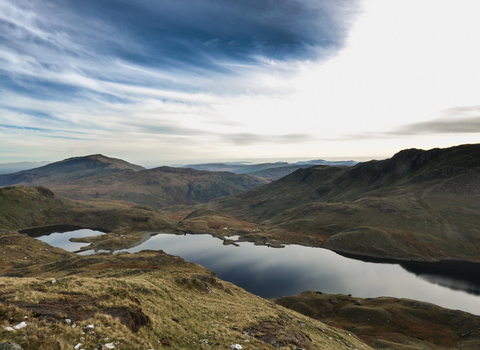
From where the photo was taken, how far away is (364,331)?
6306 cm

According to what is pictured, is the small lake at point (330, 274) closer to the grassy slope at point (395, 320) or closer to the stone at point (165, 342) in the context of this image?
the grassy slope at point (395, 320)

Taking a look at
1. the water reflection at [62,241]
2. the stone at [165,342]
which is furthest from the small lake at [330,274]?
the stone at [165,342]

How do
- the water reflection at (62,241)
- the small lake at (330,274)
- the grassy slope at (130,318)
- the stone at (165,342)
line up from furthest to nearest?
the water reflection at (62,241)
the small lake at (330,274)
the stone at (165,342)
the grassy slope at (130,318)

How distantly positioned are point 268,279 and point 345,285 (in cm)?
3578

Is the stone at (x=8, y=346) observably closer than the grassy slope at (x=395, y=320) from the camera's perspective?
Yes

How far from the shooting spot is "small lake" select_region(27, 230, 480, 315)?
98.6 meters

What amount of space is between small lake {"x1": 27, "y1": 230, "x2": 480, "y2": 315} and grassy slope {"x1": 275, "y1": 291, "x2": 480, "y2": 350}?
19.5 meters

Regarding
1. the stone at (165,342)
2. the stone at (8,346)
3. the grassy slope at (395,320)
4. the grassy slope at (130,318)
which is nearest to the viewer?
the stone at (8,346)

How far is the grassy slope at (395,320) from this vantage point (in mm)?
56844

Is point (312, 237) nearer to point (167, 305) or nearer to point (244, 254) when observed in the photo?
point (244, 254)

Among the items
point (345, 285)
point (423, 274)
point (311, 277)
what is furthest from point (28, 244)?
point (423, 274)

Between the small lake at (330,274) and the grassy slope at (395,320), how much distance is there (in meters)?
19.5

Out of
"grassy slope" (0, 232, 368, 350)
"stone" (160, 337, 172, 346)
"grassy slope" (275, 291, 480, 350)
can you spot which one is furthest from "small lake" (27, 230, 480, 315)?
"stone" (160, 337, 172, 346)

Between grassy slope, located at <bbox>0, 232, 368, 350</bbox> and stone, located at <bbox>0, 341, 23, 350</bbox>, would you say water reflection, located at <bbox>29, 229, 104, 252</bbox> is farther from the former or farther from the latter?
stone, located at <bbox>0, 341, 23, 350</bbox>
